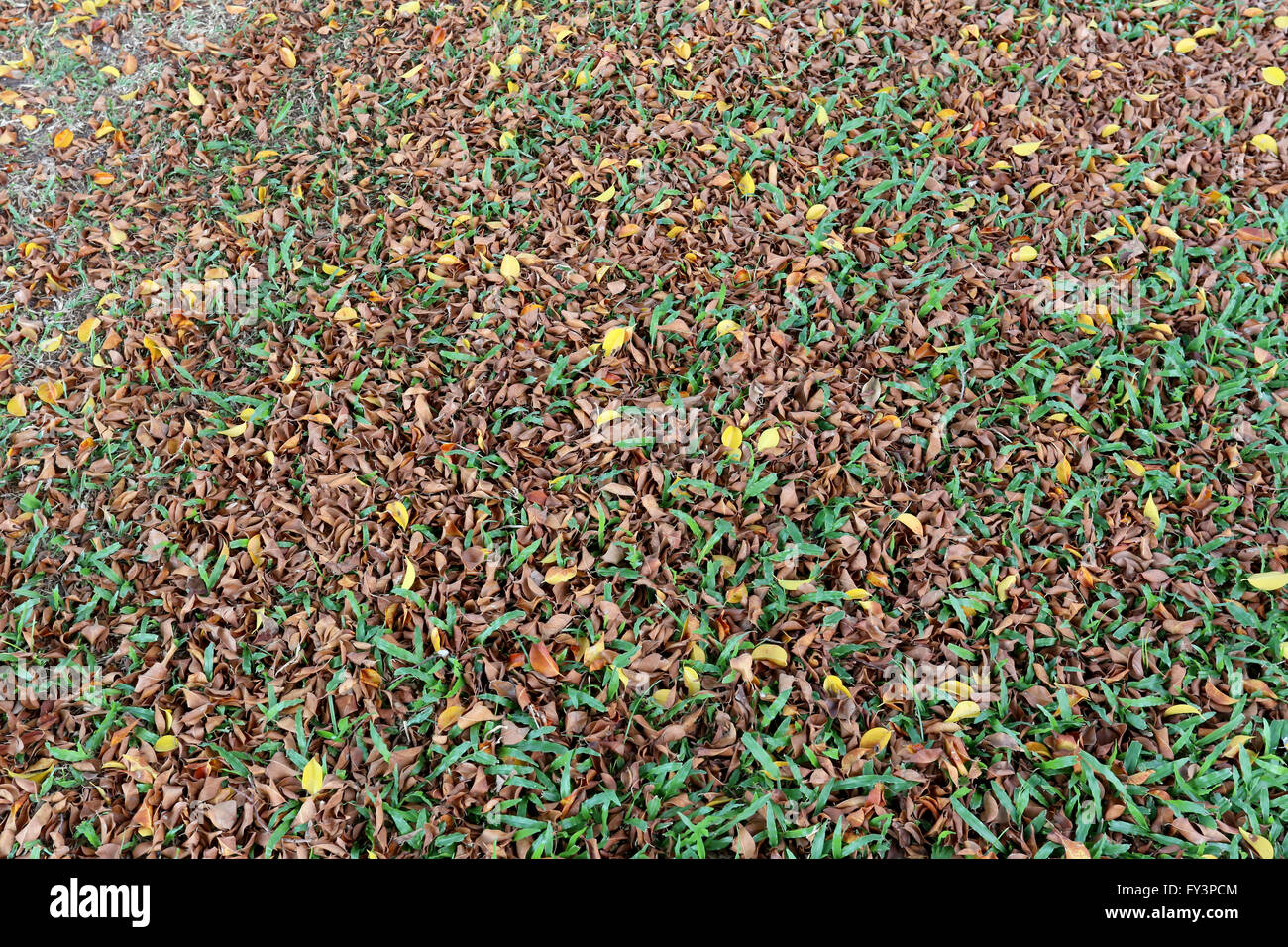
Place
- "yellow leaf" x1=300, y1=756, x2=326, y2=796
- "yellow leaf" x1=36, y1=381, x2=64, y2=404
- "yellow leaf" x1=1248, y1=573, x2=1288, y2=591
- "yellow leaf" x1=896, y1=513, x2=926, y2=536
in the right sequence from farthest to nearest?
"yellow leaf" x1=36, y1=381, x2=64, y2=404 < "yellow leaf" x1=896, y1=513, x2=926, y2=536 < "yellow leaf" x1=1248, y1=573, x2=1288, y2=591 < "yellow leaf" x1=300, y1=756, x2=326, y2=796

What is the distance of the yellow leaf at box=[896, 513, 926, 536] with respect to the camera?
8.52 feet

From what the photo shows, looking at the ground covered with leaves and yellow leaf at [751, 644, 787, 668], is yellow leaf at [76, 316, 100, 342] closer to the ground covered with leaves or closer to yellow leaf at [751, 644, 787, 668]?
the ground covered with leaves

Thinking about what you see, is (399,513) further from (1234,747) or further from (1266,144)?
(1266,144)

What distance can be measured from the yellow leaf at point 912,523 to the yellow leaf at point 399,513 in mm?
1560

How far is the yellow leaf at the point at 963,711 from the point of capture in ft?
7.47

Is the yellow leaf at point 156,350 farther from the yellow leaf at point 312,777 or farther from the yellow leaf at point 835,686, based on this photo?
the yellow leaf at point 835,686

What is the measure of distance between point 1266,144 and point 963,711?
2934 mm

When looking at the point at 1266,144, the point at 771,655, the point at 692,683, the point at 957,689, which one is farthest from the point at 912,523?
the point at 1266,144

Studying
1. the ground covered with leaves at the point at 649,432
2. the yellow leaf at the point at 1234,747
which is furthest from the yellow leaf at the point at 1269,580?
the yellow leaf at the point at 1234,747

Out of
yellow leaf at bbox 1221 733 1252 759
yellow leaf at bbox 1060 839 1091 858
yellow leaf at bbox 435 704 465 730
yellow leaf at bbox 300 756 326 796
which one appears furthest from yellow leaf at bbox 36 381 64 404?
yellow leaf at bbox 1221 733 1252 759

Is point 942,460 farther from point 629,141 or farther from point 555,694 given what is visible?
point 629,141

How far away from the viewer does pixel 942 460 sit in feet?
9.08

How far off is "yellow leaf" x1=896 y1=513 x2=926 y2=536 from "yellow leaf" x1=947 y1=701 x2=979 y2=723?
0.55 m
